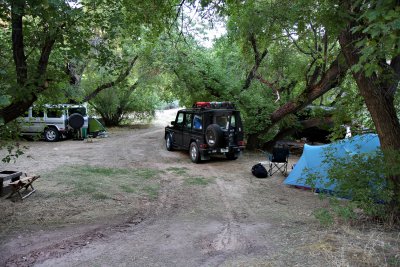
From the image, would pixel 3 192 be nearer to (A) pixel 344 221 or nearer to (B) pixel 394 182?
(A) pixel 344 221

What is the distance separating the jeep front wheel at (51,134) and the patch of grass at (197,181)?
10.4 m

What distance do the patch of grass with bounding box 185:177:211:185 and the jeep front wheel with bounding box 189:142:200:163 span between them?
2440mm

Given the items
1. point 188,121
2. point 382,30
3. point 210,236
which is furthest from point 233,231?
point 188,121

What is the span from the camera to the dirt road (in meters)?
4.54

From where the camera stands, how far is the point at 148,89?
2430 centimetres

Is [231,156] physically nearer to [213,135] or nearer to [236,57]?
[213,135]

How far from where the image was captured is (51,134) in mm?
18125

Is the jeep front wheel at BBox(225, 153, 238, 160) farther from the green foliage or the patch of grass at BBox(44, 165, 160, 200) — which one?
the green foliage

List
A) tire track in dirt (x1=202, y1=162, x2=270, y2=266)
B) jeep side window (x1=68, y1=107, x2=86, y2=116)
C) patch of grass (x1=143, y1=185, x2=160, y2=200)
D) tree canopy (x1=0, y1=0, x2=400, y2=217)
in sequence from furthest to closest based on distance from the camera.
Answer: jeep side window (x1=68, y1=107, x2=86, y2=116) < patch of grass (x1=143, y1=185, x2=160, y2=200) < tree canopy (x1=0, y1=0, x2=400, y2=217) < tire track in dirt (x1=202, y1=162, x2=270, y2=266)

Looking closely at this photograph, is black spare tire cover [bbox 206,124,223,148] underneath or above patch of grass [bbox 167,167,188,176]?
above

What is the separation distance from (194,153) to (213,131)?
1286 mm

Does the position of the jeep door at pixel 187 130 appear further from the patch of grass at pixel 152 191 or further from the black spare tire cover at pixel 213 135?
the patch of grass at pixel 152 191

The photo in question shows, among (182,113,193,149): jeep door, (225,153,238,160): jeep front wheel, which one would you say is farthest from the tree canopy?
Result: (182,113,193,149): jeep door

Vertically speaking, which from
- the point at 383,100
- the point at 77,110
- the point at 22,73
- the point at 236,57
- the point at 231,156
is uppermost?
the point at 236,57
